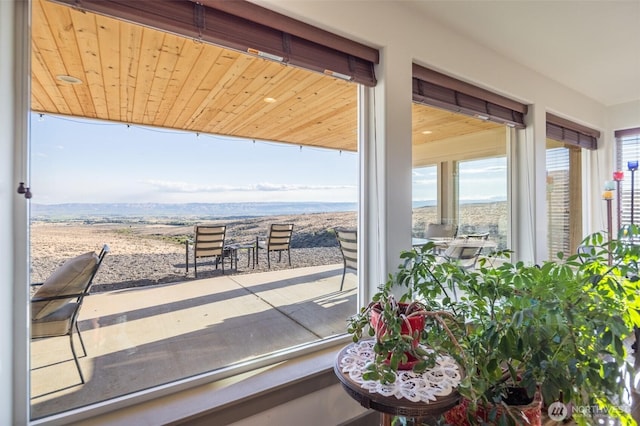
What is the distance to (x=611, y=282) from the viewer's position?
111 cm

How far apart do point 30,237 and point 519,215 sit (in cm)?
336

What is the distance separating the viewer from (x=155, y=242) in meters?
1.69

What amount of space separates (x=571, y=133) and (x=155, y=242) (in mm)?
4143

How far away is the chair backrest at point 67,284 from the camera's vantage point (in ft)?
3.97

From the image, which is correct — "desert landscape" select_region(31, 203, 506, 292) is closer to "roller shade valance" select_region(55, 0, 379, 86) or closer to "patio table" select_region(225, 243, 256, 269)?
"patio table" select_region(225, 243, 256, 269)

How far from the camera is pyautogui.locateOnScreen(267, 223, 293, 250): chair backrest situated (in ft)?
7.01

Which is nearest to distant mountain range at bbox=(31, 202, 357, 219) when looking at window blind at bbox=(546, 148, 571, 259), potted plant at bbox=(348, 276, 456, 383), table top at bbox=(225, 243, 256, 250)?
table top at bbox=(225, 243, 256, 250)

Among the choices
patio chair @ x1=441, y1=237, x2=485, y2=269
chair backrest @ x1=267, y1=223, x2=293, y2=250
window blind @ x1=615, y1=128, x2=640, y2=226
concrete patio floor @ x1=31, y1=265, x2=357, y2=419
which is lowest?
concrete patio floor @ x1=31, y1=265, x2=357, y2=419

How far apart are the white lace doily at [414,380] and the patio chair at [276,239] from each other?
3.45ft

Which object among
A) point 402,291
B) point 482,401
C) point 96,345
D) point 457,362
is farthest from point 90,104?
point 482,401

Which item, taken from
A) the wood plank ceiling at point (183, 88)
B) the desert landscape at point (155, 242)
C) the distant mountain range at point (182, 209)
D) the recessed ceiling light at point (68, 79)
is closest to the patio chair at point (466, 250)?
the desert landscape at point (155, 242)

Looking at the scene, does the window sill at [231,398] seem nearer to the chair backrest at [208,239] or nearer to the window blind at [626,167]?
the chair backrest at [208,239]

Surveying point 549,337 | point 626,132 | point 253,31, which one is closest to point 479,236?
point 549,337

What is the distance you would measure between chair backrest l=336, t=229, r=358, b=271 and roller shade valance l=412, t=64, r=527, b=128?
991 millimetres
